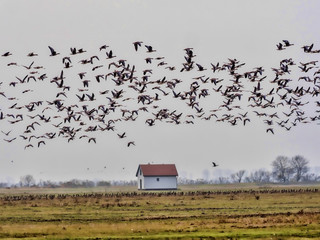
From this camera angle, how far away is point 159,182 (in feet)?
505

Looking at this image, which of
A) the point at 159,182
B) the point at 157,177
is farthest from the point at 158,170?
the point at 159,182

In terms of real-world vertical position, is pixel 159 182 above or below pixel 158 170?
below

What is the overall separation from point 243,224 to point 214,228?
341 cm

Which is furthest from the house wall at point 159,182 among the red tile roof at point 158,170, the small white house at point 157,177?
the red tile roof at point 158,170

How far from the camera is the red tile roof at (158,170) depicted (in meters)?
154

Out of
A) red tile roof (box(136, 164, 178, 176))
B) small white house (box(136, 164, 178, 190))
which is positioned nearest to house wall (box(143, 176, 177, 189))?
small white house (box(136, 164, 178, 190))

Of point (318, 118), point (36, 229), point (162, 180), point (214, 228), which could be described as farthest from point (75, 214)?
point (162, 180)

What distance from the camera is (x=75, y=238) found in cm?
4744

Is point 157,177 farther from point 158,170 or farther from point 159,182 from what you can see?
point 158,170

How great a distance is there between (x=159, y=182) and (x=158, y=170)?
3599mm

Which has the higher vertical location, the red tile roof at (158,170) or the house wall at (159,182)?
the red tile roof at (158,170)

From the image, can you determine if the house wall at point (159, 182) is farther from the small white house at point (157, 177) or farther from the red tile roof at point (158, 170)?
the red tile roof at point (158, 170)

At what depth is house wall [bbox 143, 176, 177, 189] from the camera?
153000 mm

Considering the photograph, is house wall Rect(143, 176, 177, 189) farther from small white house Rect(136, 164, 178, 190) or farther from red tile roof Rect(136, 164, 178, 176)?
red tile roof Rect(136, 164, 178, 176)
